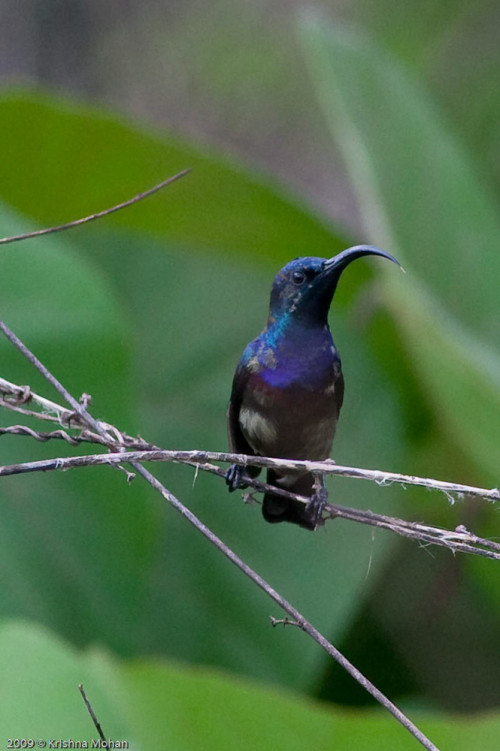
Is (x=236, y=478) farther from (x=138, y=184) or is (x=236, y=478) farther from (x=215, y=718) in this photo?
(x=138, y=184)

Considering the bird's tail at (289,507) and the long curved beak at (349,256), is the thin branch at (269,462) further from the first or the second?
the bird's tail at (289,507)

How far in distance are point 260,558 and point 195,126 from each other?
2582 millimetres

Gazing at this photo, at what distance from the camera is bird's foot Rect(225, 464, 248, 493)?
4.07 feet

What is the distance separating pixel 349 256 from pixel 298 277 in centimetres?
11

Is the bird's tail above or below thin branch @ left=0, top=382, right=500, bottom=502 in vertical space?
below

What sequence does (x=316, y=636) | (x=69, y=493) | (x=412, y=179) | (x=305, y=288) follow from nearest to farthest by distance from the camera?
1. (x=316, y=636)
2. (x=305, y=288)
3. (x=69, y=493)
4. (x=412, y=179)

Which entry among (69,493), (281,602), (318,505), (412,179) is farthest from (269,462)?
(412,179)

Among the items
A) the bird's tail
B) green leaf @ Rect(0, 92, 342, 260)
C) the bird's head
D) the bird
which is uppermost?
green leaf @ Rect(0, 92, 342, 260)

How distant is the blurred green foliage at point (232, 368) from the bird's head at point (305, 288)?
32cm

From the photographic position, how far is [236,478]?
1261mm

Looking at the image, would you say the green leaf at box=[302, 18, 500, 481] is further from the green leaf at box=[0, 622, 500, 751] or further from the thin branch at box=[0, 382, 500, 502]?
the thin branch at box=[0, 382, 500, 502]

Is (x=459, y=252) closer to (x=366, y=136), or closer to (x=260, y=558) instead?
(x=366, y=136)

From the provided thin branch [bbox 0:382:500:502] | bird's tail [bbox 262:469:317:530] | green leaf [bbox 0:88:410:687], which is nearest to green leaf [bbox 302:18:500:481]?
green leaf [bbox 0:88:410:687]

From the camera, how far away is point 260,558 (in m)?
1.95
